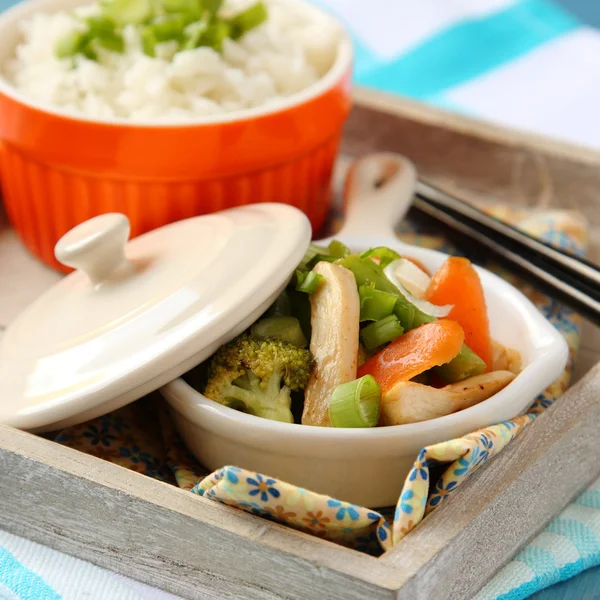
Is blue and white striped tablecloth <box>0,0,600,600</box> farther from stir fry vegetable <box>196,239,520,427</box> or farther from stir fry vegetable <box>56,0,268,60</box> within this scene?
stir fry vegetable <box>196,239,520,427</box>

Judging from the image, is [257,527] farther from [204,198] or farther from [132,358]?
[204,198]

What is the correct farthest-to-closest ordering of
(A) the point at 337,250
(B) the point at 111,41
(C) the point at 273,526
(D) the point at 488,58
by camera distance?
1. (D) the point at 488,58
2. (B) the point at 111,41
3. (A) the point at 337,250
4. (C) the point at 273,526

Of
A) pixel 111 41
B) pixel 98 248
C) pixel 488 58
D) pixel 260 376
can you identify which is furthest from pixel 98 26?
pixel 488 58

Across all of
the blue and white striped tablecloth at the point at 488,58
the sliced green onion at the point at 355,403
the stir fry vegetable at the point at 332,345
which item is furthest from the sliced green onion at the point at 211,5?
the blue and white striped tablecloth at the point at 488,58

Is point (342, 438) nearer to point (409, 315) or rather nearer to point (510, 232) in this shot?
point (409, 315)

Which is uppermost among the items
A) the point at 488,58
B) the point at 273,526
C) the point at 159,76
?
the point at 159,76

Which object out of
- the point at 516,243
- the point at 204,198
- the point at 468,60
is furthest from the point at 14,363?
the point at 468,60
